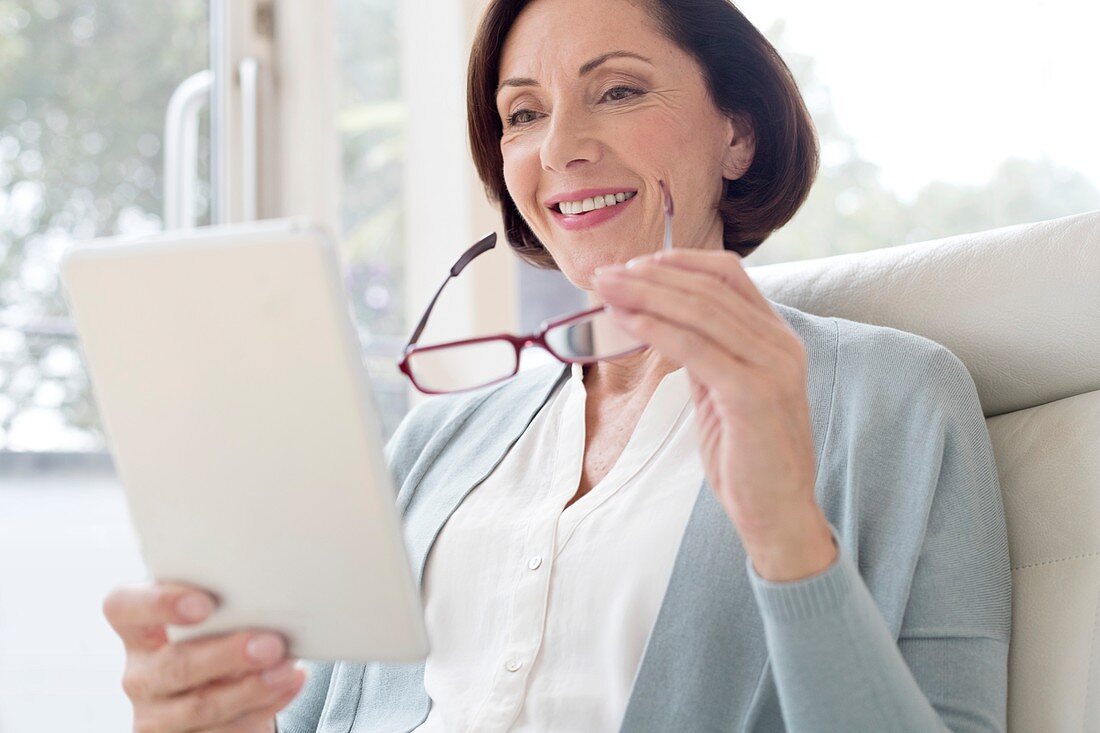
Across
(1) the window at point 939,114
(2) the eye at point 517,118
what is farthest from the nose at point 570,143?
(1) the window at point 939,114

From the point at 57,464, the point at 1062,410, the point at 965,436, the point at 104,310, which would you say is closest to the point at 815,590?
the point at 965,436

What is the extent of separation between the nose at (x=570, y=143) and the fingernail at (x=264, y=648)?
2.16ft

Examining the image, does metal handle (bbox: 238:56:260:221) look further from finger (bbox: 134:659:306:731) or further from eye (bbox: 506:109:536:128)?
finger (bbox: 134:659:306:731)

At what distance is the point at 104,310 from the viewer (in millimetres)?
800

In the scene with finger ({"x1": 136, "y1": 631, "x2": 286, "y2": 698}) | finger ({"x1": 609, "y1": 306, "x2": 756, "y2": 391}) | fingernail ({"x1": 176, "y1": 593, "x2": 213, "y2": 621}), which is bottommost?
finger ({"x1": 136, "y1": 631, "x2": 286, "y2": 698})

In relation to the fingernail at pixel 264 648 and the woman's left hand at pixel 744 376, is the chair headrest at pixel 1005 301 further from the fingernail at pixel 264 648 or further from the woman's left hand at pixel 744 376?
the fingernail at pixel 264 648

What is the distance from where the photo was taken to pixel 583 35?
132cm

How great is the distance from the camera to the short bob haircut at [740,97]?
52.6 inches

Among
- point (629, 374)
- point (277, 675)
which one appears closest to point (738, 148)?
point (629, 374)

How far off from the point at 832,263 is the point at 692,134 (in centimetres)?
24

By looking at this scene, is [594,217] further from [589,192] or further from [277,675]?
[277,675]

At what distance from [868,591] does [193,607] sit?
54 cm

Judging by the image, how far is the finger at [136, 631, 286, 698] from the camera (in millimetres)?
850

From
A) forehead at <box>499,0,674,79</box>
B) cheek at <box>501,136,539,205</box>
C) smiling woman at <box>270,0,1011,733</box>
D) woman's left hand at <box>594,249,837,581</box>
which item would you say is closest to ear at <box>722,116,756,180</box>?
smiling woman at <box>270,0,1011,733</box>
